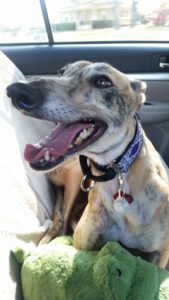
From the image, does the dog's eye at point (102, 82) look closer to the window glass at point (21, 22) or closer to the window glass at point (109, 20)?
the window glass at point (109, 20)

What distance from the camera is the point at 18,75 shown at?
103 inches

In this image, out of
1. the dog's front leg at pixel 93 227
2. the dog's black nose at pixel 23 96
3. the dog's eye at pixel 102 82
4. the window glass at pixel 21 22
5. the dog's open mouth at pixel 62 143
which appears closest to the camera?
the dog's black nose at pixel 23 96

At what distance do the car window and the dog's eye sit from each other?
5.21ft

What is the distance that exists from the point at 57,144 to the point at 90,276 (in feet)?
1.51

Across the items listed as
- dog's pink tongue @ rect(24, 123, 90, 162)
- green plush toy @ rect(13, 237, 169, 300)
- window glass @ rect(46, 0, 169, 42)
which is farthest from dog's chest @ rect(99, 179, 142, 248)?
Answer: window glass @ rect(46, 0, 169, 42)

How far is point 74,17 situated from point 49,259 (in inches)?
80.0

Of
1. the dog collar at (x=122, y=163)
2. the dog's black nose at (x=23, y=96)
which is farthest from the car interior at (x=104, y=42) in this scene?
the dog's black nose at (x=23, y=96)

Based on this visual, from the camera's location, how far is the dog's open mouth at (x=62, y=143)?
1.57 m

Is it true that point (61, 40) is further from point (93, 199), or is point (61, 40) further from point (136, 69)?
point (93, 199)

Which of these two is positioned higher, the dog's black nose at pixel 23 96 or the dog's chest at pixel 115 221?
the dog's black nose at pixel 23 96

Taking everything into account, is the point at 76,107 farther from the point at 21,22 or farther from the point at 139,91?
the point at 21,22

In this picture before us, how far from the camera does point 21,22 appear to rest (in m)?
3.34

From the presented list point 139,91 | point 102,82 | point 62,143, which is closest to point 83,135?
point 62,143

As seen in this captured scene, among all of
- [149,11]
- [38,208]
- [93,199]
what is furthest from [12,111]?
[149,11]
